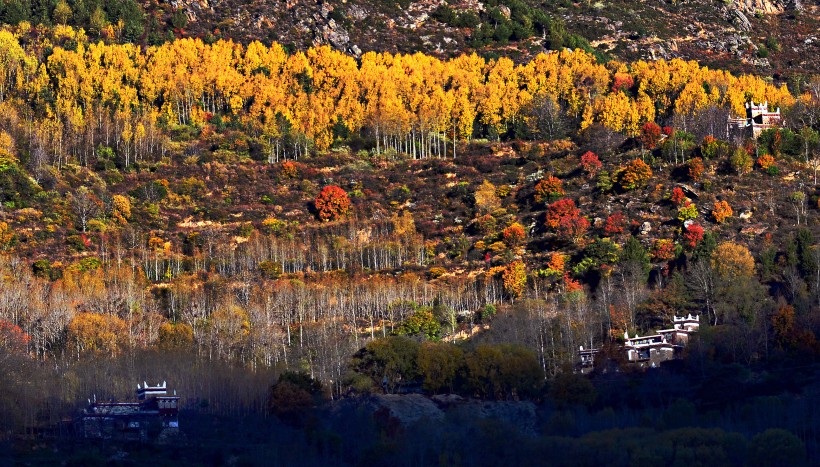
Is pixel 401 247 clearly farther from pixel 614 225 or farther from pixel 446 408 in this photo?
pixel 446 408

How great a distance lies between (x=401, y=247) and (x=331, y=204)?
9.49m

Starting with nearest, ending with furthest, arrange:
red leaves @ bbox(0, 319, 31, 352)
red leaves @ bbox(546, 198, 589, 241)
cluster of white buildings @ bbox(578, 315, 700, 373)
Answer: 1. cluster of white buildings @ bbox(578, 315, 700, 373)
2. red leaves @ bbox(0, 319, 31, 352)
3. red leaves @ bbox(546, 198, 589, 241)

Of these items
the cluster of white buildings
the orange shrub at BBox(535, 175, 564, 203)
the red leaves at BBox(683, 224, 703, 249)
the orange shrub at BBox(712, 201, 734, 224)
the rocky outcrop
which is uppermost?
the orange shrub at BBox(535, 175, 564, 203)

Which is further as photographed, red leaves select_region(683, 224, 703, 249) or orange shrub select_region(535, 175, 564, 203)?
orange shrub select_region(535, 175, 564, 203)

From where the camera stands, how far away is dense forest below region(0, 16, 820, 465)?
255ft

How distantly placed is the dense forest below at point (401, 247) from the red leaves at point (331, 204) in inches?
6.6

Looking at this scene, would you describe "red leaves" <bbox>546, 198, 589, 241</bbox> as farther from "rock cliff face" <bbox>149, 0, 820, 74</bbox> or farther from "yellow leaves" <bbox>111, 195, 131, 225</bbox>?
"rock cliff face" <bbox>149, 0, 820, 74</bbox>

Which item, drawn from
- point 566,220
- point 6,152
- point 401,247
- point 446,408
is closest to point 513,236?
point 566,220

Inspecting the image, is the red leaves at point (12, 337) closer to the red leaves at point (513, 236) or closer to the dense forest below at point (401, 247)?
the dense forest below at point (401, 247)

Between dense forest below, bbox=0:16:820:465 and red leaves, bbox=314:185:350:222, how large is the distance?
0.17 m

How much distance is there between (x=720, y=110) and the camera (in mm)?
121062

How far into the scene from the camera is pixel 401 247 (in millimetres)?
104938

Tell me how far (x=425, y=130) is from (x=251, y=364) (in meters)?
46.0

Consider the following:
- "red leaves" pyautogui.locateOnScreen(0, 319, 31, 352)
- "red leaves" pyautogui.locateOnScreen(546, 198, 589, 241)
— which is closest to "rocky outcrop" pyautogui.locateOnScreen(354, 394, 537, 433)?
"red leaves" pyautogui.locateOnScreen(0, 319, 31, 352)
